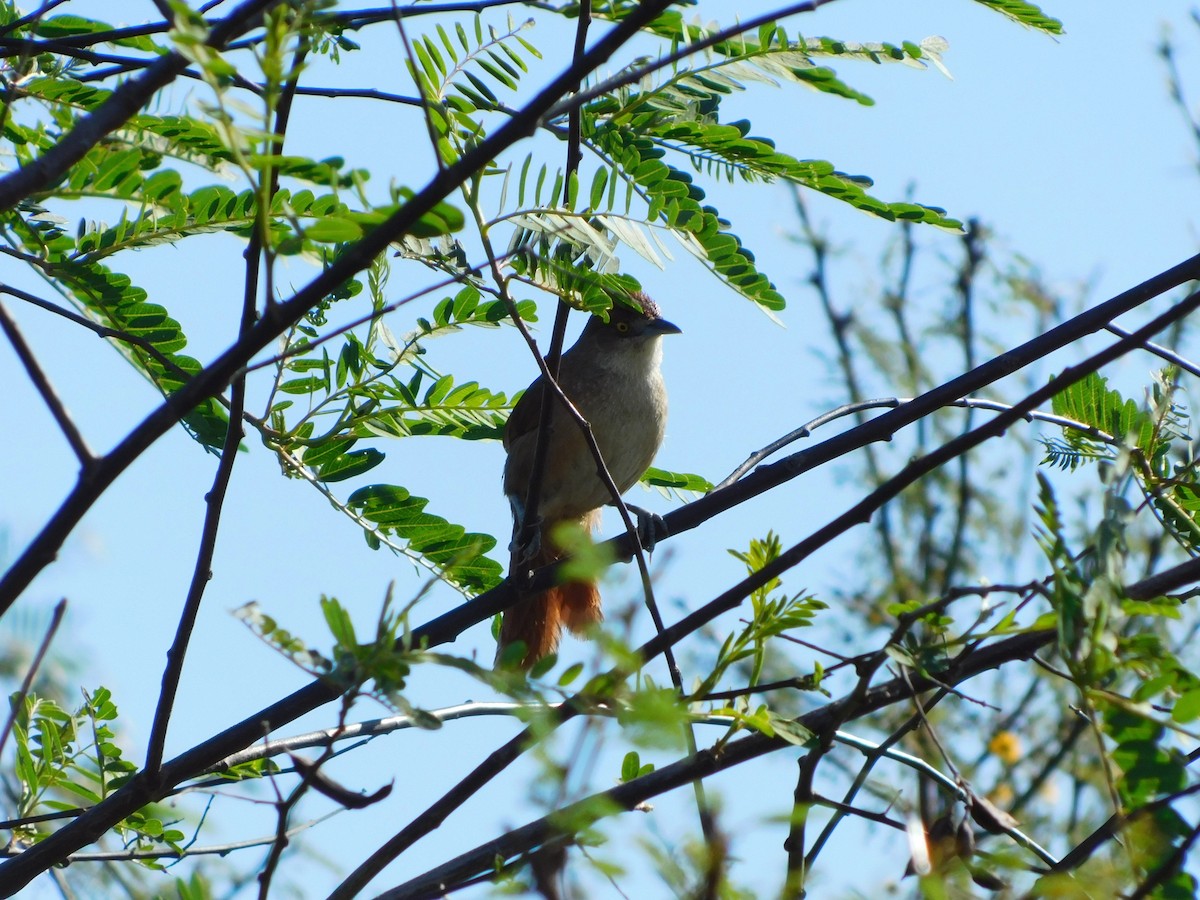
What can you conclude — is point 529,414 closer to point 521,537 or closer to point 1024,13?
point 521,537

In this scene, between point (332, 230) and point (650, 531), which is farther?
point (650, 531)

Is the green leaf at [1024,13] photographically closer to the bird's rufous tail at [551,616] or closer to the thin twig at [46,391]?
the thin twig at [46,391]

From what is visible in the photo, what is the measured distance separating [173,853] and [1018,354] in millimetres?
2045

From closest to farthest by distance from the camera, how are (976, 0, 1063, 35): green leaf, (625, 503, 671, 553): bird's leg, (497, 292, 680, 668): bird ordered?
(976, 0, 1063, 35): green leaf, (625, 503, 671, 553): bird's leg, (497, 292, 680, 668): bird

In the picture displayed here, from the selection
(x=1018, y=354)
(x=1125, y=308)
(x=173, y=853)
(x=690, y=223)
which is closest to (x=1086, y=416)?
(x=1018, y=354)

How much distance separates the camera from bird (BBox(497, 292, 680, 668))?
18.5 feet

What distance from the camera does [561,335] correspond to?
290 centimetres

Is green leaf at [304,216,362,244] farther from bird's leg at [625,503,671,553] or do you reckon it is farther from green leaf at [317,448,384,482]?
bird's leg at [625,503,671,553]

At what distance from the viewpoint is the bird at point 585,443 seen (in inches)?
222

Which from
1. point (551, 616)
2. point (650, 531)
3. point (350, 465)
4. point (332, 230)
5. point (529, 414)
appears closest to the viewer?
point (332, 230)

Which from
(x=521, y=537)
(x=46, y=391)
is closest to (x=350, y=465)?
(x=521, y=537)

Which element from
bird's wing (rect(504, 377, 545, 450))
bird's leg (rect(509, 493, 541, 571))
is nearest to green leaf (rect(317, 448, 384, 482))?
bird's leg (rect(509, 493, 541, 571))

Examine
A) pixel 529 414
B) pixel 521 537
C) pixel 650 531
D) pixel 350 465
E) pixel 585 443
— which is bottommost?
pixel 521 537

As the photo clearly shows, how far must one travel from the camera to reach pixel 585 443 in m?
5.76
